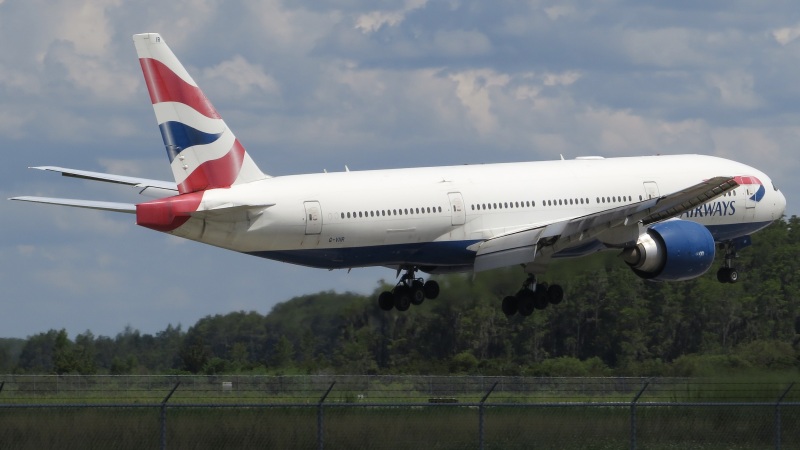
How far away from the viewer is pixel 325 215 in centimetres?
4856

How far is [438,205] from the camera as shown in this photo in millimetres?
50938

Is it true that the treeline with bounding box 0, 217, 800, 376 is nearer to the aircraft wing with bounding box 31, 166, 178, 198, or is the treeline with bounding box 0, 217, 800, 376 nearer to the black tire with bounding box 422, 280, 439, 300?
the black tire with bounding box 422, 280, 439, 300

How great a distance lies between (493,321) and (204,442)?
1387 inches

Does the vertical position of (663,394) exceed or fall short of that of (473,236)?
it falls short

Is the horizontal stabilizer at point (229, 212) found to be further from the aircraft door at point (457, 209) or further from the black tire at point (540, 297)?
the black tire at point (540, 297)

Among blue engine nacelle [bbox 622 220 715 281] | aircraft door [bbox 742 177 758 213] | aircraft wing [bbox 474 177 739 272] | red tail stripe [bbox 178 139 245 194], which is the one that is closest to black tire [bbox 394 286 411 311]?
aircraft wing [bbox 474 177 739 272]

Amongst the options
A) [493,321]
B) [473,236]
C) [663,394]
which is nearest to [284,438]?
[663,394]

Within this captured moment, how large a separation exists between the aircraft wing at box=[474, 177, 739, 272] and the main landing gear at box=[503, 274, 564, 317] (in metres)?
2.50

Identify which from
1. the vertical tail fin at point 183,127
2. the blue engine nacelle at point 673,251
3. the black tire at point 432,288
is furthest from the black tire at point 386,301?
the vertical tail fin at point 183,127

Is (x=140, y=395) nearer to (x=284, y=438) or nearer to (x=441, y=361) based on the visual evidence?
(x=284, y=438)

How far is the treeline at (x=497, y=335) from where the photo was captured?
182ft

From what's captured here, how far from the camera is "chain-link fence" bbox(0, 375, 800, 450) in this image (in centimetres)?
3259

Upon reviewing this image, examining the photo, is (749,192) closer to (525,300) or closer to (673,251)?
(673,251)

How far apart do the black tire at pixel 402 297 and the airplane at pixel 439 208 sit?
46mm
